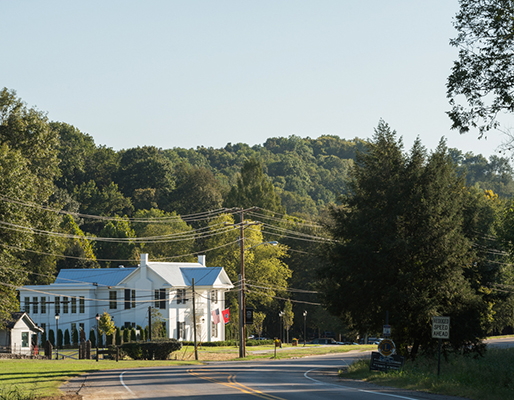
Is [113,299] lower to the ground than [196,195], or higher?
lower

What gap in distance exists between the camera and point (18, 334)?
60531 millimetres

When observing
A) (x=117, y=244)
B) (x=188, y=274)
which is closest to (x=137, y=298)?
(x=188, y=274)

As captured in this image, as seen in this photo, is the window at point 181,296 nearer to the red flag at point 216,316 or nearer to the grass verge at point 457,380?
the red flag at point 216,316

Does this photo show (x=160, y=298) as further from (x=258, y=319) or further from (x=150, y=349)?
(x=150, y=349)

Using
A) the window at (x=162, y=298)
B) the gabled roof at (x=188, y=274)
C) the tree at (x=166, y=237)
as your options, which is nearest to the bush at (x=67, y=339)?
the window at (x=162, y=298)

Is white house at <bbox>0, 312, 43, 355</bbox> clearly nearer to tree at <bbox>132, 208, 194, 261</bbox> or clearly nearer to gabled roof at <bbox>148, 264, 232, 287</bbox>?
gabled roof at <bbox>148, 264, 232, 287</bbox>

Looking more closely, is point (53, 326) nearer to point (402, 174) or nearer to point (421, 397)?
point (402, 174)

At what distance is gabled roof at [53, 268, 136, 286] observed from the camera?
234ft

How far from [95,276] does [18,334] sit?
13.7 meters

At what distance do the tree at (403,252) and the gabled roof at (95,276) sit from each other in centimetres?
4248

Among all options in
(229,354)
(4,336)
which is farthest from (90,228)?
(229,354)

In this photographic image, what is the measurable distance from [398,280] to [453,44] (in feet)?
46.5

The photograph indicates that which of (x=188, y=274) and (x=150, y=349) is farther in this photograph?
(x=188, y=274)

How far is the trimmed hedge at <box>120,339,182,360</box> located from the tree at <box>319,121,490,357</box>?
67.6 ft
